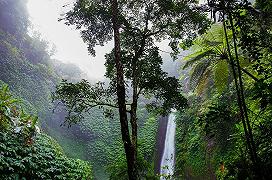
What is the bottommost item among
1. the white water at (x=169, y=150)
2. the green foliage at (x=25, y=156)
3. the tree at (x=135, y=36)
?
the green foliage at (x=25, y=156)

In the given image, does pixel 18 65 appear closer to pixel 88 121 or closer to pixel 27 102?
pixel 27 102

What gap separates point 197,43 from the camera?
9.10 meters

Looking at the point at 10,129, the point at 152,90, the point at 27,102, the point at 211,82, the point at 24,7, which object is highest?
the point at 24,7

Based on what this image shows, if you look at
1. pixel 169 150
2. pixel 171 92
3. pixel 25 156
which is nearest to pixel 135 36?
pixel 171 92

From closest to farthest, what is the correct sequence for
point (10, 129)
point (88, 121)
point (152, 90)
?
point (152, 90), point (10, 129), point (88, 121)

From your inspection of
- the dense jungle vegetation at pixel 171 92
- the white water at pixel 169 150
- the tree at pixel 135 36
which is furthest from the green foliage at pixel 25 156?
the white water at pixel 169 150

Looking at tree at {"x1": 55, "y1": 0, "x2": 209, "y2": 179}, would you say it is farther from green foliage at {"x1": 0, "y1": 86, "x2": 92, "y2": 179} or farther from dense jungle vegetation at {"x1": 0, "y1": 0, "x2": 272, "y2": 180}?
green foliage at {"x1": 0, "y1": 86, "x2": 92, "y2": 179}

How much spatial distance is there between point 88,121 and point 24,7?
11093 mm

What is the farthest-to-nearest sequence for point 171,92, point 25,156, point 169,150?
point 169,150 < point 25,156 < point 171,92

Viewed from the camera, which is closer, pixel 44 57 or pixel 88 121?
pixel 88 121

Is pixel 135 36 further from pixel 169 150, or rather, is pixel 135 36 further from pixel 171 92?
pixel 169 150

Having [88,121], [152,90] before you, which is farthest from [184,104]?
[88,121]

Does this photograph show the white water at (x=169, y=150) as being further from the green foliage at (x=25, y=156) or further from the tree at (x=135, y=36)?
the tree at (x=135, y=36)

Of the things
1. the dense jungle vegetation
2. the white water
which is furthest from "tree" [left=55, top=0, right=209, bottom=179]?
the white water
